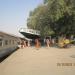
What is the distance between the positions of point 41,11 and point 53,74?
42166mm

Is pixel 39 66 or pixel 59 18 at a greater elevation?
pixel 59 18

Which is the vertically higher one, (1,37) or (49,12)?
(49,12)

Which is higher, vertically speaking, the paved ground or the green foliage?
the green foliage

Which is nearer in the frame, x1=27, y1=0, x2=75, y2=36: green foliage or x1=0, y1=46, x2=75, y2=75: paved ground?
x1=0, y1=46, x2=75, y2=75: paved ground

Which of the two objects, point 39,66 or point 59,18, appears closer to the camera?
point 39,66

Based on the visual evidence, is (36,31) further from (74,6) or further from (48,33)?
(74,6)

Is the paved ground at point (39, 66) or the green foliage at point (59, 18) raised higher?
the green foliage at point (59, 18)

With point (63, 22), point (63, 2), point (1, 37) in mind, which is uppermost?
point (63, 2)

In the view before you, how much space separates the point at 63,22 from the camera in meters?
46.1

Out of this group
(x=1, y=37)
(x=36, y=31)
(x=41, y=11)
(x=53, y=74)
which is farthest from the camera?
(x=36, y=31)

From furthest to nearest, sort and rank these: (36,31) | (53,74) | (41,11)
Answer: (36,31)
(41,11)
(53,74)

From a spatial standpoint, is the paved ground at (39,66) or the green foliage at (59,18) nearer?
the paved ground at (39,66)

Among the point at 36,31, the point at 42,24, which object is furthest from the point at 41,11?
the point at 36,31

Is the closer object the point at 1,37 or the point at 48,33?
the point at 1,37
